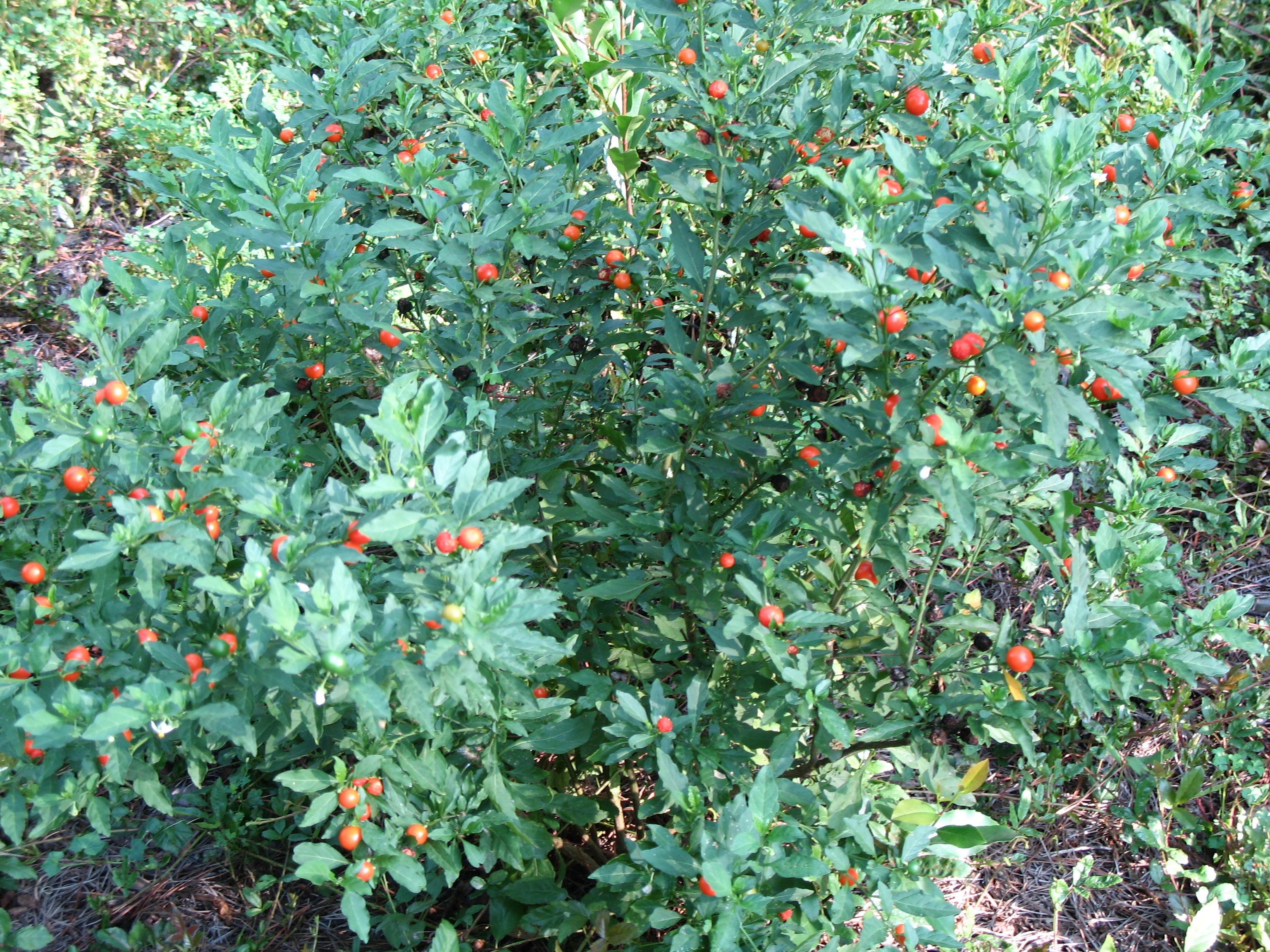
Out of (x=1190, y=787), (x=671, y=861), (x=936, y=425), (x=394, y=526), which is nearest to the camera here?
(x=394, y=526)

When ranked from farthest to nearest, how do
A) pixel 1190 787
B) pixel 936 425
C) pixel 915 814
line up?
pixel 1190 787 → pixel 915 814 → pixel 936 425

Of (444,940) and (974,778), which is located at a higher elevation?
(974,778)

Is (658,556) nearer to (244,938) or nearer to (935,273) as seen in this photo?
(935,273)

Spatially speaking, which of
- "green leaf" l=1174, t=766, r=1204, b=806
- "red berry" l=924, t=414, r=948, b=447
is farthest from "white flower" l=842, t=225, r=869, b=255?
"green leaf" l=1174, t=766, r=1204, b=806

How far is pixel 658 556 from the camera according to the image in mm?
2059

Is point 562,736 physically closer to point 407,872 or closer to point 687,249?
point 407,872

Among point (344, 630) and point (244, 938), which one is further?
point (244, 938)

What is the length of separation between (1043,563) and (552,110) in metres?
2.27

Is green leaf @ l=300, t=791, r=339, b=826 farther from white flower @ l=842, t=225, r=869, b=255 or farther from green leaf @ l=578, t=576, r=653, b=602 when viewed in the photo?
white flower @ l=842, t=225, r=869, b=255

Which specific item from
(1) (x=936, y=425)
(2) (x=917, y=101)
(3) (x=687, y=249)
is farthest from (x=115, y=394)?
(2) (x=917, y=101)

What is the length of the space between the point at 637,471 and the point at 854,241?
0.71m

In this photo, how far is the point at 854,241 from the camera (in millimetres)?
1547

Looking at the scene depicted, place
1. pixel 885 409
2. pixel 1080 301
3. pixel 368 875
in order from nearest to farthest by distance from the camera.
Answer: pixel 1080 301, pixel 885 409, pixel 368 875

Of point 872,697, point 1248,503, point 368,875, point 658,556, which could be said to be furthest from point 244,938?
point 1248,503
